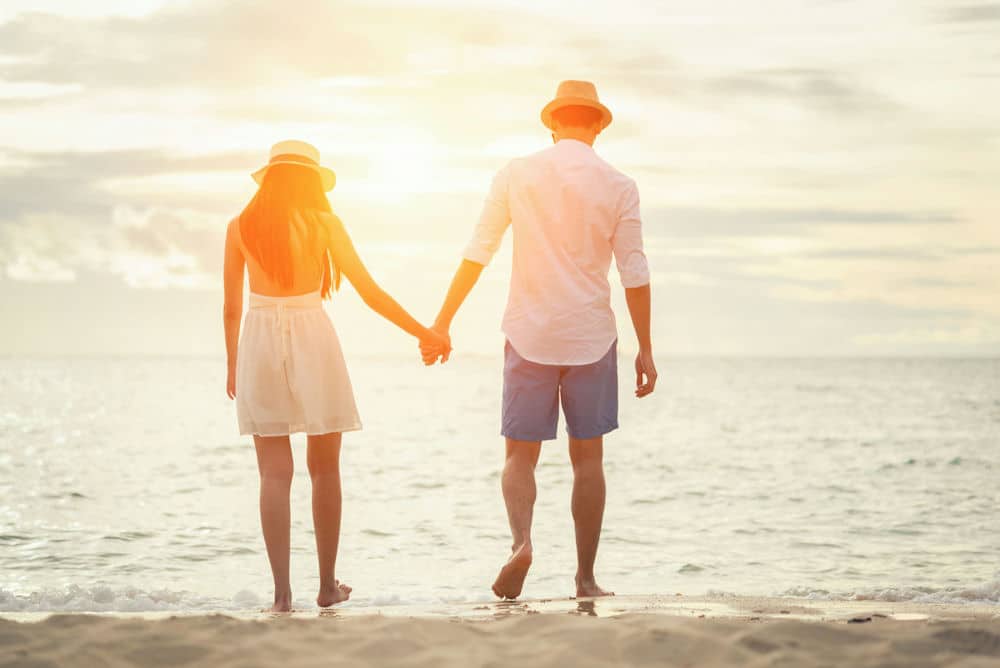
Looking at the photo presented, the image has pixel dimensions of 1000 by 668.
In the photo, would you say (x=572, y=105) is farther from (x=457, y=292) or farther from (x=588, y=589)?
(x=588, y=589)

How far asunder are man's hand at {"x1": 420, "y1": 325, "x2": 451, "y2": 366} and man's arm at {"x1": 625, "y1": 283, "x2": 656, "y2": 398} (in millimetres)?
913

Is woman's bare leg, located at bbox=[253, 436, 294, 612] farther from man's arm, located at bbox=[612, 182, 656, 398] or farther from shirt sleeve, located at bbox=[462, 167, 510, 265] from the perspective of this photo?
man's arm, located at bbox=[612, 182, 656, 398]

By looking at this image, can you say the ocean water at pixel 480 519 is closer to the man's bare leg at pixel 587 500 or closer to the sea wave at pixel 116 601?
the sea wave at pixel 116 601

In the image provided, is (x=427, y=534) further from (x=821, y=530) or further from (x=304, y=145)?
(x=304, y=145)

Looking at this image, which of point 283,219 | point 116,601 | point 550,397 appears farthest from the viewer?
point 116,601

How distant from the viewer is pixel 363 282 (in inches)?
198

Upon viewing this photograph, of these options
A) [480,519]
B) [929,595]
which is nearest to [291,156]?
[929,595]

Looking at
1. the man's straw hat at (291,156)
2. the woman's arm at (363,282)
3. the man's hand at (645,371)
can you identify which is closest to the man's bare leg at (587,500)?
the man's hand at (645,371)

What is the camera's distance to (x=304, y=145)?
4.92 meters

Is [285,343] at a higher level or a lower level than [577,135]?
lower

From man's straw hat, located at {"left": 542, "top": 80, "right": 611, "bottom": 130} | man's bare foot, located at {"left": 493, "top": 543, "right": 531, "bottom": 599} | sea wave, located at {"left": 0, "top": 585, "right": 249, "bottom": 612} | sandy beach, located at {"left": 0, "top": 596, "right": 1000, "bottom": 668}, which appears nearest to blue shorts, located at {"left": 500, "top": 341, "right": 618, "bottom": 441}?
man's bare foot, located at {"left": 493, "top": 543, "right": 531, "bottom": 599}

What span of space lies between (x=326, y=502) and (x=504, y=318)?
122cm

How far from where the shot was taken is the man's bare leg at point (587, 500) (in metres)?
5.08

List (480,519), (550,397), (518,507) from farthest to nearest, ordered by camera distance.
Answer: (480,519) < (550,397) < (518,507)
